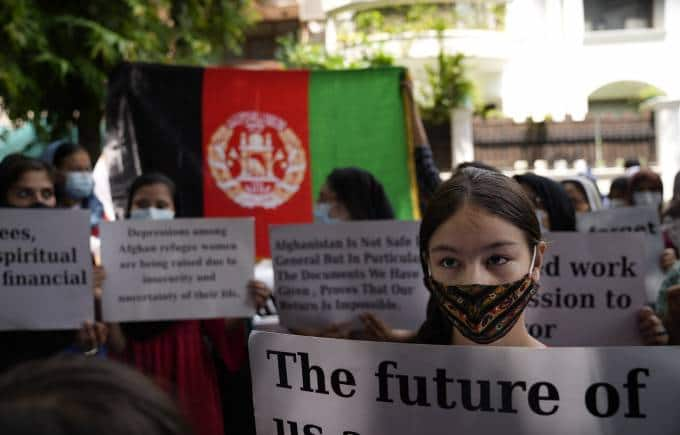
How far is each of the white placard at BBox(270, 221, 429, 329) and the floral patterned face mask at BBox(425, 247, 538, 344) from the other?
4.70 feet

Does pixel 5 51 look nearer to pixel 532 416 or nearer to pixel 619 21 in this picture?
pixel 619 21

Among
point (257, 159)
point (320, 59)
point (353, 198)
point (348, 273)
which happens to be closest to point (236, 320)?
point (348, 273)

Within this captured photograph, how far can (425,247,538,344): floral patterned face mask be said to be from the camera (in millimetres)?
1874

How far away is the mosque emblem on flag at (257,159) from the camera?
17.1 ft

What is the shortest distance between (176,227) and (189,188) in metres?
1.70

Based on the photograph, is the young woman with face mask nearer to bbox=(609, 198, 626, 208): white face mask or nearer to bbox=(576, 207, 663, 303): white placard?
bbox=(576, 207, 663, 303): white placard

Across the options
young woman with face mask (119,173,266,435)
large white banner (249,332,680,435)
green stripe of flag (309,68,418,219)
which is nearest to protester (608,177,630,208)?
A: green stripe of flag (309,68,418,219)

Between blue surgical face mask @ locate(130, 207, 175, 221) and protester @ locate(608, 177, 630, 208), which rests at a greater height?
blue surgical face mask @ locate(130, 207, 175, 221)

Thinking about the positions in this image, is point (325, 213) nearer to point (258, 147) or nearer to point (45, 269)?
point (258, 147)

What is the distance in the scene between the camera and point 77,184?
5285mm

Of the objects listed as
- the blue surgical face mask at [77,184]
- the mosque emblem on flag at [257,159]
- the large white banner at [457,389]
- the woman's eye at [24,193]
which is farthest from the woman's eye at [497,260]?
the blue surgical face mask at [77,184]

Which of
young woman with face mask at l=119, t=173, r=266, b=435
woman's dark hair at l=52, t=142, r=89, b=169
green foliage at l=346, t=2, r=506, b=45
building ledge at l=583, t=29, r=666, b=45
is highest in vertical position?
green foliage at l=346, t=2, r=506, b=45

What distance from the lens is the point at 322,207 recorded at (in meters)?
4.25

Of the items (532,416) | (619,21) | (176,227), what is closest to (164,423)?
(532,416)
